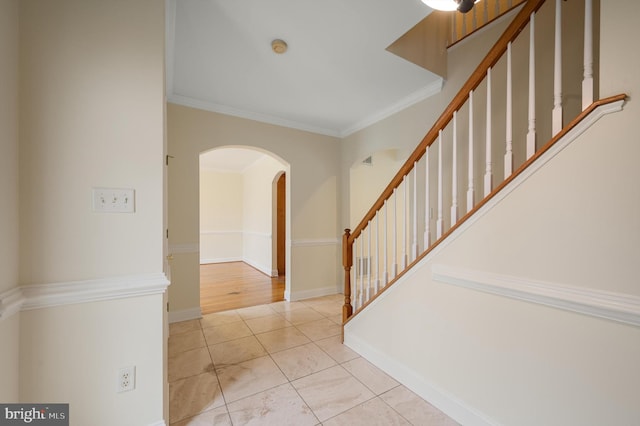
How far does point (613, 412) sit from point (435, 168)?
7.26 ft

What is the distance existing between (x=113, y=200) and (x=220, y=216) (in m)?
6.08

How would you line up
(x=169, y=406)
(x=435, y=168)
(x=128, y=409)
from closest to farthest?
(x=128, y=409), (x=169, y=406), (x=435, y=168)

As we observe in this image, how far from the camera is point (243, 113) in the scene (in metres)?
3.35

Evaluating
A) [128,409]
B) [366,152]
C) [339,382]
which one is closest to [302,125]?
[366,152]

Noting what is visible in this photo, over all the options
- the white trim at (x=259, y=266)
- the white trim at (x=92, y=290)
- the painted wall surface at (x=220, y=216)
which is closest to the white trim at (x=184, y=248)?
the white trim at (x=92, y=290)

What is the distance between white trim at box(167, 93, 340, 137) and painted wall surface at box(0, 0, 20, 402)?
1.94 m

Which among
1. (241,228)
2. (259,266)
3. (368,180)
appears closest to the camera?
(368,180)

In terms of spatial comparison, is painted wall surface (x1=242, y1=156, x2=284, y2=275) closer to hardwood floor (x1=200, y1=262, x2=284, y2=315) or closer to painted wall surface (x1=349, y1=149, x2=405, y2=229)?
hardwood floor (x1=200, y1=262, x2=284, y2=315)

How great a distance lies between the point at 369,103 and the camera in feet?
10.5

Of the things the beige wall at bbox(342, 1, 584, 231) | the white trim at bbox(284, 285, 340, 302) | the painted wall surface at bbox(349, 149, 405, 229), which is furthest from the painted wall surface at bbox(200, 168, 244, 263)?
the beige wall at bbox(342, 1, 584, 231)

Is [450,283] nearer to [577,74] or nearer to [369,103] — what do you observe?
[577,74]

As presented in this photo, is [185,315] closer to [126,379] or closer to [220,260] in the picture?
[126,379]

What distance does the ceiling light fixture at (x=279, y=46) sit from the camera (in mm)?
2062

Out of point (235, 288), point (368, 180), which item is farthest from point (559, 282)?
point (235, 288)
